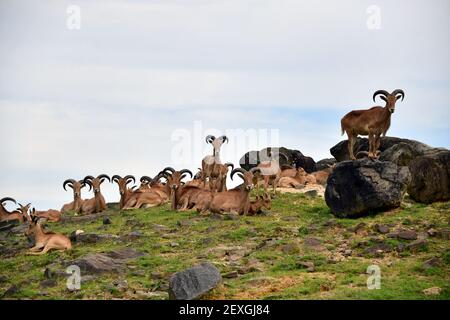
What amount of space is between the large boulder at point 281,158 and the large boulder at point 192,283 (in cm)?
2284

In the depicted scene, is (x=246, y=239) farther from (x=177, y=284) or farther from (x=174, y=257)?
(x=177, y=284)

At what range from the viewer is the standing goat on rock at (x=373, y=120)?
86.8 ft

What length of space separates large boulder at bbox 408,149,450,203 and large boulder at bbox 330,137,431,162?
5376mm

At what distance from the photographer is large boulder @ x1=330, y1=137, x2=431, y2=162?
1268 inches

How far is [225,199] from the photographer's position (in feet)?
92.2

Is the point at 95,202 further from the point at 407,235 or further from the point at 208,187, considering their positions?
the point at 407,235

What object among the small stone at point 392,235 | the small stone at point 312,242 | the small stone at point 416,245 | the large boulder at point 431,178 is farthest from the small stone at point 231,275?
the large boulder at point 431,178

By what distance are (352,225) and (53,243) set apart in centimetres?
885

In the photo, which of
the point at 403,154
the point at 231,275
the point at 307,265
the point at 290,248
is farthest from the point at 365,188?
the point at 231,275

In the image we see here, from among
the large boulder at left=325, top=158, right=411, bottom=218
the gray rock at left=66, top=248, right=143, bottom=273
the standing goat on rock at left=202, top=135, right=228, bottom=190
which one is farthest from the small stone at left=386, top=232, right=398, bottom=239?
Answer: the standing goat on rock at left=202, top=135, right=228, bottom=190

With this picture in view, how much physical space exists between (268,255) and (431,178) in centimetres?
775

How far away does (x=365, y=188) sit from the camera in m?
25.2

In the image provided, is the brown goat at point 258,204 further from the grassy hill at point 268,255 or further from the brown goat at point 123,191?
the brown goat at point 123,191

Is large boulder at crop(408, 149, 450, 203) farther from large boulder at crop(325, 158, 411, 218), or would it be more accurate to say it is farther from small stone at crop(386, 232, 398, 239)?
small stone at crop(386, 232, 398, 239)
